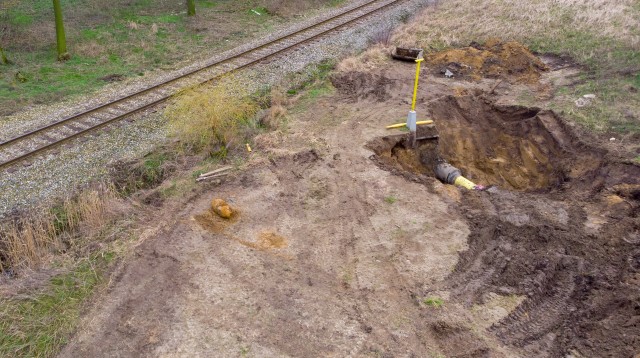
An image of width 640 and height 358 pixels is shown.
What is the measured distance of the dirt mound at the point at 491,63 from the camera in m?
15.6

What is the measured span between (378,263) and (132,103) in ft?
32.6

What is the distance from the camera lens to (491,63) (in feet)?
52.9

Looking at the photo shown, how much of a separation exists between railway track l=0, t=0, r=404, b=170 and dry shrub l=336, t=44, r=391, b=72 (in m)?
3.10

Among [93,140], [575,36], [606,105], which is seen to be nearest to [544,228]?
[606,105]

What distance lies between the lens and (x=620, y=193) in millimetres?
9672

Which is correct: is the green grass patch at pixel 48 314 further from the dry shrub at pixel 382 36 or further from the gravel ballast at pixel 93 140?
the dry shrub at pixel 382 36

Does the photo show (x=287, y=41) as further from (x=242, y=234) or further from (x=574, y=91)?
(x=242, y=234)

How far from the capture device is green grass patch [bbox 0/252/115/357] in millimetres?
6648

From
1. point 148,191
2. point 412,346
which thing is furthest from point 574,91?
point 148,191

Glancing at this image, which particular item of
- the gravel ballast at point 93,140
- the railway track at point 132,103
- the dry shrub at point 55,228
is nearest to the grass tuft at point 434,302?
Result: the dry shrub at point 55,228

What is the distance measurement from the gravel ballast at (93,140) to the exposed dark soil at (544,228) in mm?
6003

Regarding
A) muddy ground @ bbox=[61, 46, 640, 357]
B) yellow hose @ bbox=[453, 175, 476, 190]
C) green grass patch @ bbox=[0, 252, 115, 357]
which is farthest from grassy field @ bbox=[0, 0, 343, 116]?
yellow hose @ bbox=[453, 175, 476, 190]

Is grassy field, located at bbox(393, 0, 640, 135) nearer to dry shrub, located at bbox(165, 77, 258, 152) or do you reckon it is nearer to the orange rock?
dry shrub, located at bbox(165, 77, 258, 152)

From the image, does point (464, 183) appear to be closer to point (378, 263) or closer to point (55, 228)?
point (378, 263)
